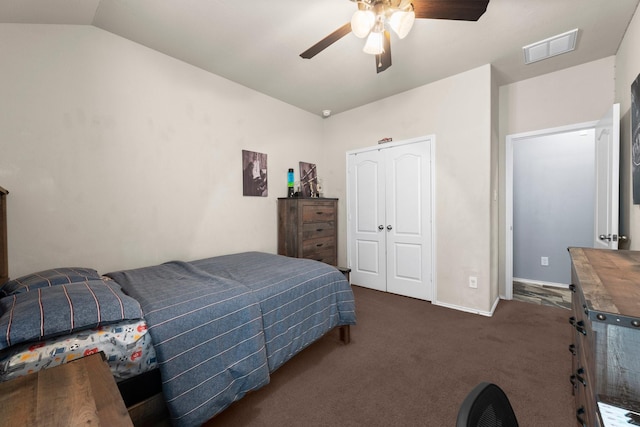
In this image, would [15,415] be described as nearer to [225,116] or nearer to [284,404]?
[284,404]

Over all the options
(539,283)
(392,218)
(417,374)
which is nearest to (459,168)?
(392,218)

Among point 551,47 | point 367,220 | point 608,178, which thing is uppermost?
point 551,47

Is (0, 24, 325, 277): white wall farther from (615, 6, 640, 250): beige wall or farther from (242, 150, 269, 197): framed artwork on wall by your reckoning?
(615, 6, 640, 250): beige wall

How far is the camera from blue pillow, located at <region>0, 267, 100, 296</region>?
139 cm

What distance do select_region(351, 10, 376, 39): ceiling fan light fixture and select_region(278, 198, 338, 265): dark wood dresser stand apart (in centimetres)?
208

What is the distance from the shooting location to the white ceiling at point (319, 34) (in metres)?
1.89

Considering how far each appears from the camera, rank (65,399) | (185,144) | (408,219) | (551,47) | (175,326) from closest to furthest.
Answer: (65,399), (175,326), (551,47), (185,144), (408,219)

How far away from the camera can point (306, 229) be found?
11.3 ft

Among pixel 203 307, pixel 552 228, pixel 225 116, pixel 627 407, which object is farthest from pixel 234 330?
pixel 552 228

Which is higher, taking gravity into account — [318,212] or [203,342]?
[318,212]

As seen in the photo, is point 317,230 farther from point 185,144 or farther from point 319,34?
point 319,34

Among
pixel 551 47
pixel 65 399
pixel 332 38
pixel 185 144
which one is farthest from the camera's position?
pixel 185 144

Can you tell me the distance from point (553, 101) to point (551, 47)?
2.42ft

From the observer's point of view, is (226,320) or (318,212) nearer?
(226,320)
